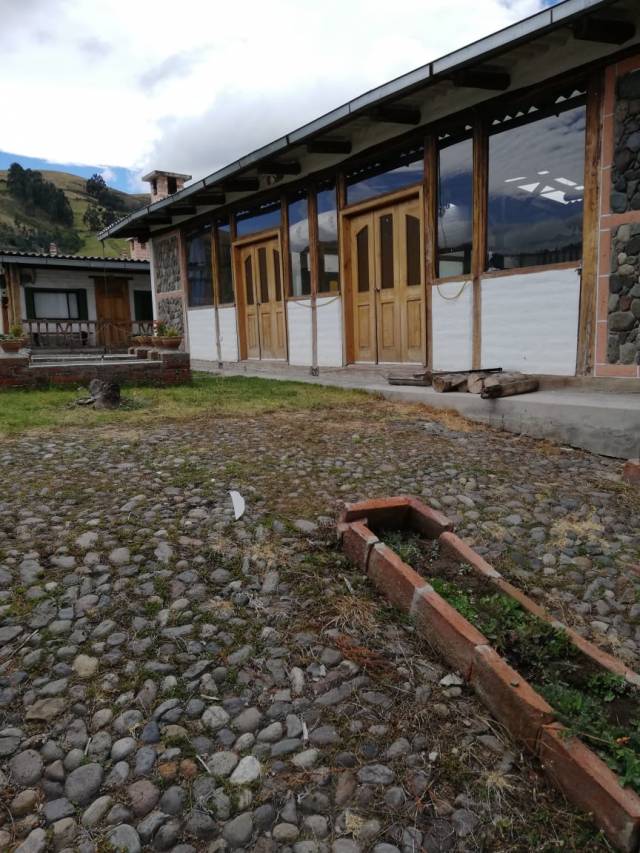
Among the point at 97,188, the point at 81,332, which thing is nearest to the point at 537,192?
the point at 81,332

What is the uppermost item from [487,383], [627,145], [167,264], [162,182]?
[162,182]

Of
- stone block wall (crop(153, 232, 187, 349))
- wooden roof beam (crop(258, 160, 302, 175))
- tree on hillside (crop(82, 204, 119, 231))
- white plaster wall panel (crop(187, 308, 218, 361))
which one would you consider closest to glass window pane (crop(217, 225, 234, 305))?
white plaster wall panel (crop(187, 308, 218, 361))

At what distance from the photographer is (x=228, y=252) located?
1170 cm

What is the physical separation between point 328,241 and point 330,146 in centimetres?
143

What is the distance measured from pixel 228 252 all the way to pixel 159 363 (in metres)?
4.03

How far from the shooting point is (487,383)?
5.80 m

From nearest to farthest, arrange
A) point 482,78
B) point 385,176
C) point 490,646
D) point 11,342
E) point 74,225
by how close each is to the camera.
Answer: point 490,646 < point 482,78 < point 385,176 < point 11,342 < point 74,225

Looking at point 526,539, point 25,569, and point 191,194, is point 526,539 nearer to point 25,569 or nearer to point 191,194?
point 25,569

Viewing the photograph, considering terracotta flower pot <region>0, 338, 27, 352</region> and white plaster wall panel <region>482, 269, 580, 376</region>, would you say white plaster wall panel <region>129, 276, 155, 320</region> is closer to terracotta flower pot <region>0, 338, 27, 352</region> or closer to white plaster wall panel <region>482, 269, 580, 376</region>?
terracotta flower pot <region>0, 338, 27, 352</region>

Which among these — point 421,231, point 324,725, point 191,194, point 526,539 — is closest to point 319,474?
point 526,539

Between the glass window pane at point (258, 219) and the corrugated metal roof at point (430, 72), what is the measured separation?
1.22m

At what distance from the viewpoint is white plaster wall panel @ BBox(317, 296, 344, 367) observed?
9.12 meters

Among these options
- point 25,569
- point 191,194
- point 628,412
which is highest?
point 191,194

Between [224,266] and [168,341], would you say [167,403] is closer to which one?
[168,341]
